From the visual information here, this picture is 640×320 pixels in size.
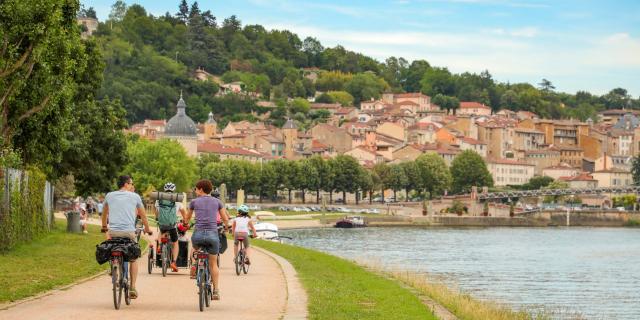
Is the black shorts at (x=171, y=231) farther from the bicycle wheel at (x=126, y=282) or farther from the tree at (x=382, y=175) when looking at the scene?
the tree at (x=382, y=175)

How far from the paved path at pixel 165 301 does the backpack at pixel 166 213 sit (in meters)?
0.98

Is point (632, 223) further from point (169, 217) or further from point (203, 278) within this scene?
point (203, 278)

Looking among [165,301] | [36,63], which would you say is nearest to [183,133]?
[36,63]

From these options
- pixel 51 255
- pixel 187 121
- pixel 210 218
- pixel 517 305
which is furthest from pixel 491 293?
pixel 187 121

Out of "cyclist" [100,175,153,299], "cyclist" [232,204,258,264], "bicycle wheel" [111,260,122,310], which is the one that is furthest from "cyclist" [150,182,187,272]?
"bicycle wheel" [111,260,122,310]

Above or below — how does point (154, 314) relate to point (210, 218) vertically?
below

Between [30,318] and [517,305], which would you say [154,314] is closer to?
[30,318]

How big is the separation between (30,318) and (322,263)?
1809cm

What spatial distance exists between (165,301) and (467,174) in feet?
533

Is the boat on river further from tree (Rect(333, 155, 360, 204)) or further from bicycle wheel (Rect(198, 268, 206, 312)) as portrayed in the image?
bicycle wheel (Rect(198, 268, 206, 312))

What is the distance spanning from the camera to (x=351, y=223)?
388ft

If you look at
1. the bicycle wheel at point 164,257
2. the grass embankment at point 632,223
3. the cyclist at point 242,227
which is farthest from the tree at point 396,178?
the bicycle wheel at point 164,257

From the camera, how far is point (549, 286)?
142 ft

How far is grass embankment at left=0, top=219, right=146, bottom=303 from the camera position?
68.1ft
